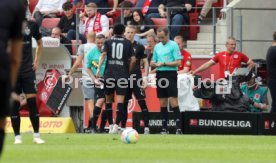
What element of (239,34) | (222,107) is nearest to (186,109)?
(222,107)

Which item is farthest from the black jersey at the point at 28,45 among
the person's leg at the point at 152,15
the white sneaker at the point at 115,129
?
the person's leg at the point at 152,15

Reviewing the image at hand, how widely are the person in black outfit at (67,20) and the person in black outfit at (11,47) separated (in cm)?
1879

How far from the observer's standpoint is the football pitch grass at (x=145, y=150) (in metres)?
13.5

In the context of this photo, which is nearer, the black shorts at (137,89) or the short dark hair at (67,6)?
the black shorts at (137,89)

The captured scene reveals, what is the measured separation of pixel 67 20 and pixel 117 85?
6112 mm

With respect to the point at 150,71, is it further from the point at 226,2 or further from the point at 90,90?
the point at 226,2

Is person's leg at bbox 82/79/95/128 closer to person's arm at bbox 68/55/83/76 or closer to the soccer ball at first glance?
person's arm at bbox 68/55/83/76

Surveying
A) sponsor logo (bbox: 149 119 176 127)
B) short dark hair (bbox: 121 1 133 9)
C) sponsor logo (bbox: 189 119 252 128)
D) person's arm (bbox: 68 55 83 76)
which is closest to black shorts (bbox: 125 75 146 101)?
sponsor logo (bbox: 149 119 176 127)

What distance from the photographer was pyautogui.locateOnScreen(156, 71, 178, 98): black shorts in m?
22.2

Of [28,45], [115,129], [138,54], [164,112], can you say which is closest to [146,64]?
[138,54]

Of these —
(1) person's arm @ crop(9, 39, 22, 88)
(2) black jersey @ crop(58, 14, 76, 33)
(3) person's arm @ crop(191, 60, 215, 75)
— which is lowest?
(3) person's arm @ crop(191, 60, 215, 75)

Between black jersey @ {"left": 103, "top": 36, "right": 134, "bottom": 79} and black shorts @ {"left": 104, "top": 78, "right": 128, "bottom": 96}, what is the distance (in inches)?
3.5

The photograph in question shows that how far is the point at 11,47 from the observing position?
8.73 meters

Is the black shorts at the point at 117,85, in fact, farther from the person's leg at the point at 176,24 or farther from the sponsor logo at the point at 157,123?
the person's leg at the point at 176,24
